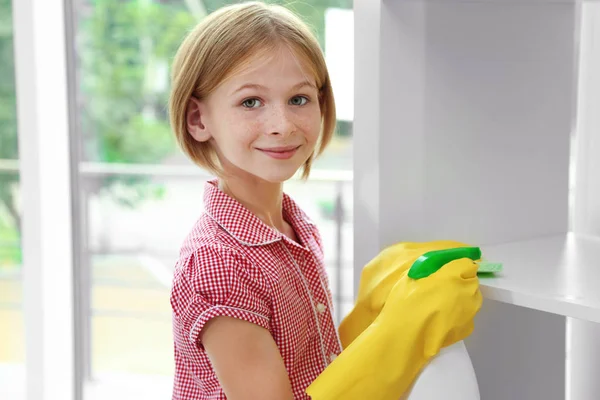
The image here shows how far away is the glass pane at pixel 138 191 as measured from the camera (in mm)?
3102

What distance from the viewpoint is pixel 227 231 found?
904mm

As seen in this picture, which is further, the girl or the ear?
the ear

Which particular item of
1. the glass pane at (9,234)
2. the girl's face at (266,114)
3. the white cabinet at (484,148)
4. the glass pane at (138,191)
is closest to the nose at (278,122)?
the girl's face at (266,114)

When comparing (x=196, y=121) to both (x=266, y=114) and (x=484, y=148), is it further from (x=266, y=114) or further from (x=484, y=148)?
(x=484, y=148)

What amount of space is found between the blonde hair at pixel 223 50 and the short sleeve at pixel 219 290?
146 millimetres

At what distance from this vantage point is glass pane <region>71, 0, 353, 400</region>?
3.10 metres

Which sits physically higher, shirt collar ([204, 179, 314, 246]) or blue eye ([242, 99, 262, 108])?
blue eye ([242, 99, 262, 108])

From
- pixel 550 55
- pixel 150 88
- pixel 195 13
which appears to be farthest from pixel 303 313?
pixel 150 88

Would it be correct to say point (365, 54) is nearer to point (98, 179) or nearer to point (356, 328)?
point (356, 328)

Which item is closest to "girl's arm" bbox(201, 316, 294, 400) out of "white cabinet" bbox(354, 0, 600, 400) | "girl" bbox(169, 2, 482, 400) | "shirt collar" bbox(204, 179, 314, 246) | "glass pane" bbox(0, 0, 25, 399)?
"girl" bbox(169, 2, 482, 400)

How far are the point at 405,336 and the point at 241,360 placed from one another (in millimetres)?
181

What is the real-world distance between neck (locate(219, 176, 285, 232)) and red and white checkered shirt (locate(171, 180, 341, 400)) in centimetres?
2

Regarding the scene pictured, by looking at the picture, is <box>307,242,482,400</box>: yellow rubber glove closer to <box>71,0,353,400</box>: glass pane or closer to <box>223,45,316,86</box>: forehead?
<box>223,45,316,86</box>: forehead

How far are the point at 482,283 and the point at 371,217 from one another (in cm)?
19
